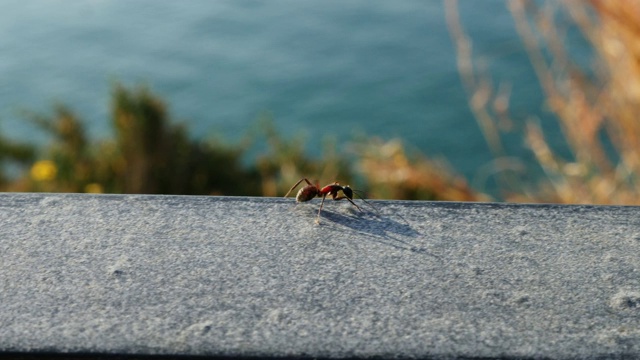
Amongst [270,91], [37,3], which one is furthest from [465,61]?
[37,3]

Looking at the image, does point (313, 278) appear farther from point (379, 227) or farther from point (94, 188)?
point (94, 188)

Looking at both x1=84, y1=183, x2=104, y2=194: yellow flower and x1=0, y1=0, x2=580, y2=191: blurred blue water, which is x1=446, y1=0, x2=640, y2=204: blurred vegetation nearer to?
x1=84, y1=183, x2=104, y2=194: yellow flower

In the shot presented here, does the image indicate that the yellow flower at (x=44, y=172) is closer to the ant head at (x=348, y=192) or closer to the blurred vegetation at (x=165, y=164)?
the blurred vegetation at (x=165, y=164)

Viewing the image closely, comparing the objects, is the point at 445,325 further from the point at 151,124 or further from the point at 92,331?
the point at 151,124

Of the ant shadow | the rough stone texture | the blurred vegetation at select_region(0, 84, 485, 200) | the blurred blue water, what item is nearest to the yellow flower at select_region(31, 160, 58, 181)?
the blurred vegetation at select_region(0, 84, 485, 200)

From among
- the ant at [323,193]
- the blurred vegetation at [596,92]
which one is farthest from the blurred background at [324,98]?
the ant at [323,193]

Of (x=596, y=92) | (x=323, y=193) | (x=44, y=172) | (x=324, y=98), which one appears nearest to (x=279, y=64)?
(x=324, y=98)
